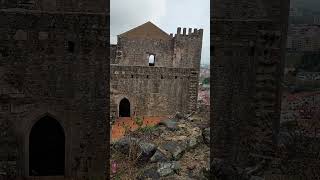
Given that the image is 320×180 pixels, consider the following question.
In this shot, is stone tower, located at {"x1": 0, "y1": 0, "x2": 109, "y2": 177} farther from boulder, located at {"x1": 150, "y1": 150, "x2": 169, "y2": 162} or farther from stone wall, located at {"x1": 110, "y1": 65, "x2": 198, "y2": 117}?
stone wall, located at {"x1": 110, "y1": 65, "x2": 198, "y2": 117}

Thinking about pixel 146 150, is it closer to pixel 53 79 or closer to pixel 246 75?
pixel 246 75

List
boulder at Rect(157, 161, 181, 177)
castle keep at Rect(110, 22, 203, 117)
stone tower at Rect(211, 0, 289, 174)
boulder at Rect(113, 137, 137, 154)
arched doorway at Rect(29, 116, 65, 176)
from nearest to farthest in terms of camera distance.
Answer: arched doorway at Rect(29, 116, 65, 176)
stone tower at Rect(211, 0, 289, 174)
boulder at Rect(157, 161, 181, 177)
boulder at Rect(113, 137, 137, 154)
castle keep at Rect(110, 22, 203, 117)

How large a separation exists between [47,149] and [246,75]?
16.8 ft

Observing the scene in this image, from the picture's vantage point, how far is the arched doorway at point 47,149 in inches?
454

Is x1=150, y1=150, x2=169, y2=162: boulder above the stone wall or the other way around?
the other way around

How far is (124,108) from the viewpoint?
1198 inches

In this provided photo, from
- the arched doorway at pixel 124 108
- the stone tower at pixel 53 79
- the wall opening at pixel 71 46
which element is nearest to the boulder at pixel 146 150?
the stone tower at pixel 53 79

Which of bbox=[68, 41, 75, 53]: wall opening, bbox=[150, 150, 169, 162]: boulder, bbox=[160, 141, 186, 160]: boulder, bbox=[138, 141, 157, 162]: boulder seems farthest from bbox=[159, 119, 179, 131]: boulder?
bbox=[68, 41, 75, 53]: wall opening

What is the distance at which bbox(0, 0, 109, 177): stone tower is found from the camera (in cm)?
1116

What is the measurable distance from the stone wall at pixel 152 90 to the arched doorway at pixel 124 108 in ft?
1.65

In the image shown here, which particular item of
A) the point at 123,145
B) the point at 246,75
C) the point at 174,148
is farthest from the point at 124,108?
the point at 246,75

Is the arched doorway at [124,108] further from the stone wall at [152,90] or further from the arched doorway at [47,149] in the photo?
the arched doorway at [47,149]

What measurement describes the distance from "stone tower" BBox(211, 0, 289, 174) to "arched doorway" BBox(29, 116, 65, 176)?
12.2 feet

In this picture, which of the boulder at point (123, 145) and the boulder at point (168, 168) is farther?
the boulder at point (123, 145)
